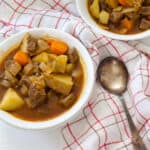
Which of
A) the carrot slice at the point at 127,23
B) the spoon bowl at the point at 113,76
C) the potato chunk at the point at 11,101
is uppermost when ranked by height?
the carrot slice at the point at 127,23

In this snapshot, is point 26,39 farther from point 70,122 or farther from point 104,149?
point 104,149

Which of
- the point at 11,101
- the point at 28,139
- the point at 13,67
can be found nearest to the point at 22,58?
the point at 13,67

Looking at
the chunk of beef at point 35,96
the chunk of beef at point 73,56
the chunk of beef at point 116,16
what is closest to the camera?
the chunk of beef at point 35,96

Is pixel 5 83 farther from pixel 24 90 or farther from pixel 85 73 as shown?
pixel 85 73

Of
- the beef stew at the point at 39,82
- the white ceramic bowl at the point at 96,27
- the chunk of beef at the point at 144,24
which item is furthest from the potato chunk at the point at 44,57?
the chunk of beef at the point at 144,24

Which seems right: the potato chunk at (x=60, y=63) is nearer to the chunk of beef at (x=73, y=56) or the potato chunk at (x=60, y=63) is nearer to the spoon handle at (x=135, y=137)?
the chunk of beef at (x=73, y=56)

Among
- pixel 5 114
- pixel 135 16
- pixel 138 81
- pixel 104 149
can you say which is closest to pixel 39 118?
pixel 5 114

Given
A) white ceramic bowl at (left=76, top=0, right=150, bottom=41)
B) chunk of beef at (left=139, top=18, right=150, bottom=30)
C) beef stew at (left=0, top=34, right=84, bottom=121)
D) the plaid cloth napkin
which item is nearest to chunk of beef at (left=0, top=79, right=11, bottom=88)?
beef stew at (left=0, top=34, right=84, bottom=121)
